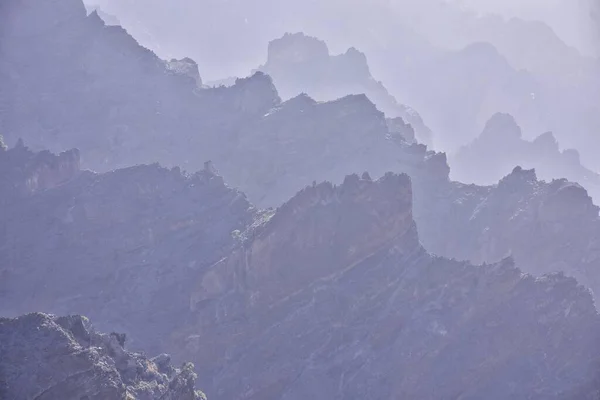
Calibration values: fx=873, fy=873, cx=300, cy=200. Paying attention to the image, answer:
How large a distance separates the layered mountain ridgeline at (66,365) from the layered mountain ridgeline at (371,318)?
22.4 meters

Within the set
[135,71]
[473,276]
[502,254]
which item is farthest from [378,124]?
[473,276]

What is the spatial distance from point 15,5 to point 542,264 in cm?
8912

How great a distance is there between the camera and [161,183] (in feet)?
333

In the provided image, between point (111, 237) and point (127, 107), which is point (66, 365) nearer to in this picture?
point (111, 237)

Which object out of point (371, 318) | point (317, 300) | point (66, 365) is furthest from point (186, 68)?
point (66, 365)

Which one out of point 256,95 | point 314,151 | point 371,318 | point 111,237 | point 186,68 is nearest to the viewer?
point 371,318

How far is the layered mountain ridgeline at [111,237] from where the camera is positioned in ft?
286

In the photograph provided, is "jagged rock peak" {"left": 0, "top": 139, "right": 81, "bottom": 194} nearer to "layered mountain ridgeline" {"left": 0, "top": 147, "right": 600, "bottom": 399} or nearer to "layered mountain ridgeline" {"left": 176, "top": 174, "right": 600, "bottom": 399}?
"layered mountain ridgeline" {"left": 0, "top": 147, "right": 600, "bottom": 399}

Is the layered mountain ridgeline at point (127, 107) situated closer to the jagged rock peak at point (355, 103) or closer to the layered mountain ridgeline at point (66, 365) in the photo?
the jagged rock peak at point (355, 103)

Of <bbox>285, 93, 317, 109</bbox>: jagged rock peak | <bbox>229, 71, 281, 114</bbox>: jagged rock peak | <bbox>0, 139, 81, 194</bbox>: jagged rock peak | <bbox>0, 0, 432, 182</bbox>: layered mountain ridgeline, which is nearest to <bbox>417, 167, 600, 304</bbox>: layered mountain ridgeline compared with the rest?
<bbox>0, 0, 432, 182</bbox>: layered mountain ridgeline

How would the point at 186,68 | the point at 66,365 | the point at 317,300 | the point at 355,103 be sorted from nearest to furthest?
the point at 66,365
the point at 317,300
the point at 355,103
the point at 186,68

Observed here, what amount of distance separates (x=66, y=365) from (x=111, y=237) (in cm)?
4361

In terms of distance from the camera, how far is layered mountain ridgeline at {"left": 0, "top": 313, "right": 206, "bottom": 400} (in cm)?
5103

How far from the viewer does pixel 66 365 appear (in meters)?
52.7
